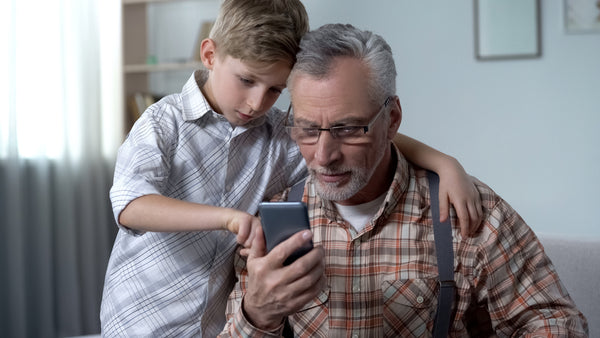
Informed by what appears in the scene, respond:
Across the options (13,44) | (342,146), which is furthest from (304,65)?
(13,44)

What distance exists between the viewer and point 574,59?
380 centimetres

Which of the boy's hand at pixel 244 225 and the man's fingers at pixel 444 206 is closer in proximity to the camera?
the boy's hand at pixel 244 225

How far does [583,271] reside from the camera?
1.90 metres

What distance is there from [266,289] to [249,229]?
122mm

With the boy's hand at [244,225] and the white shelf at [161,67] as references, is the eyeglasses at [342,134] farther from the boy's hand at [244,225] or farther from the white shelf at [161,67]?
the white shelf at [161,67]

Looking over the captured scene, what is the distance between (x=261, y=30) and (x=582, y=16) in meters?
2.94

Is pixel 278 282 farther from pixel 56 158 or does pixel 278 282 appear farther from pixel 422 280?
pixel 56 158

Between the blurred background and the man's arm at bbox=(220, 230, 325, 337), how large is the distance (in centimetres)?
280

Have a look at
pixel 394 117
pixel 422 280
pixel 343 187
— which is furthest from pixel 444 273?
pixel 394 117

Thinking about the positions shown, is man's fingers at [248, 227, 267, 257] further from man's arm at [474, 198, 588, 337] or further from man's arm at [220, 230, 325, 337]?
man's arm at [474, 198, 588, 337]

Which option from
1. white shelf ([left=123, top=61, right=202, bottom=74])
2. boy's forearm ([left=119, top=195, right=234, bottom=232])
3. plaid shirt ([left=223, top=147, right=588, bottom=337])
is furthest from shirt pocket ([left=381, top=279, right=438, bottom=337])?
white shelf ([left=123, top=61, right=202, bottom=74])

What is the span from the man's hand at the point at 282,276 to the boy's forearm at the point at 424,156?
483mm

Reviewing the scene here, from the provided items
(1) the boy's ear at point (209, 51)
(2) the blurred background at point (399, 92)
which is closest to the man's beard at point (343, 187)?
(1) the boy's ear at point (209, 51)

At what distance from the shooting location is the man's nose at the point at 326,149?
1447 mm
